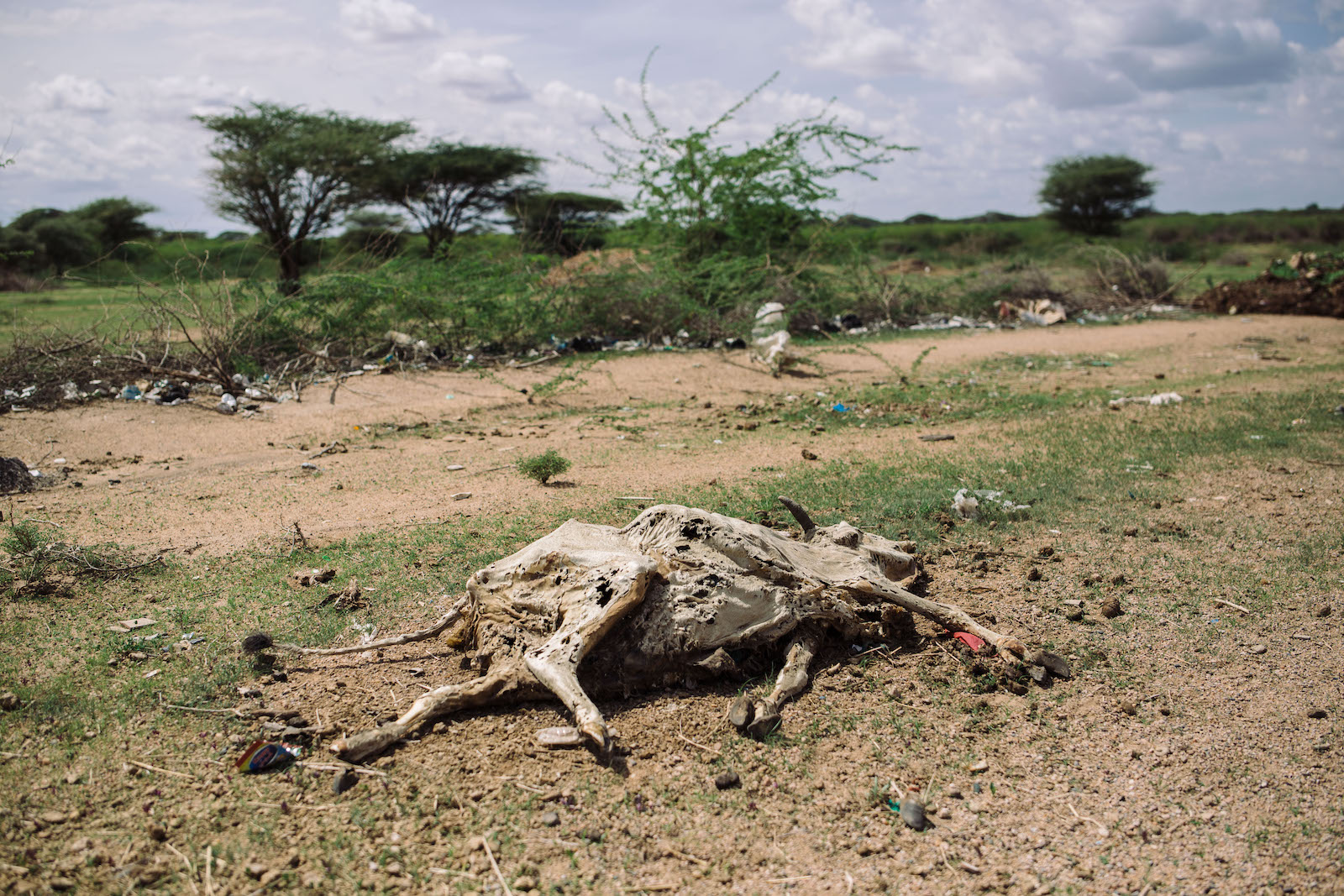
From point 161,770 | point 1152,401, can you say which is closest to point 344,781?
point 161,770

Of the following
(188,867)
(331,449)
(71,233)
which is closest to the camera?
(188,867)

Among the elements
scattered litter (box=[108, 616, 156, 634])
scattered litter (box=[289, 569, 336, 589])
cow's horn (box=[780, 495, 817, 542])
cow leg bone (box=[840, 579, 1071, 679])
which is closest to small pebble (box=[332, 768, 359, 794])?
scattered litter (box=[108, 616, 156, 634])

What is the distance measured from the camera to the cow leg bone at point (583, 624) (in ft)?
8.96

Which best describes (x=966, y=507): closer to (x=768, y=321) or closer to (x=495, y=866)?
(x=495, y=866)

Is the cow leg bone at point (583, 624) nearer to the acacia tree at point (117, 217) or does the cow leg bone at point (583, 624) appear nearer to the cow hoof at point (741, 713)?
the cow hoof at point (741, 713)

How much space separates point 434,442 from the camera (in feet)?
22.6

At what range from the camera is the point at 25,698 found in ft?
9.21

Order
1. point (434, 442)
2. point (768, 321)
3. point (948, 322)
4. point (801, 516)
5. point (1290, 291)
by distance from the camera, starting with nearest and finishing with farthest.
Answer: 1. point (801, 516)
2. point (434, 442)
3. point (768, 321)
4. point (948, 322)
5. point (1290, 291)

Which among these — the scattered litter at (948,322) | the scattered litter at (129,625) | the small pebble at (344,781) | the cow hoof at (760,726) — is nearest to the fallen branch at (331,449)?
the scattered litter at (129,625)

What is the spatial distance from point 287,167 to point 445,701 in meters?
18.2

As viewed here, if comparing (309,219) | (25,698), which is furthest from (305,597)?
(309,219)

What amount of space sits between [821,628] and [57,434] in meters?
6.29

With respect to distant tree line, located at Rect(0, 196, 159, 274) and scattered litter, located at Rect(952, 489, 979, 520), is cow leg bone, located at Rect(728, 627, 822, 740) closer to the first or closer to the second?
scattered litter, located at Rect(952, 489, 979, 520)

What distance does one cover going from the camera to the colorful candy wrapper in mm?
2537
